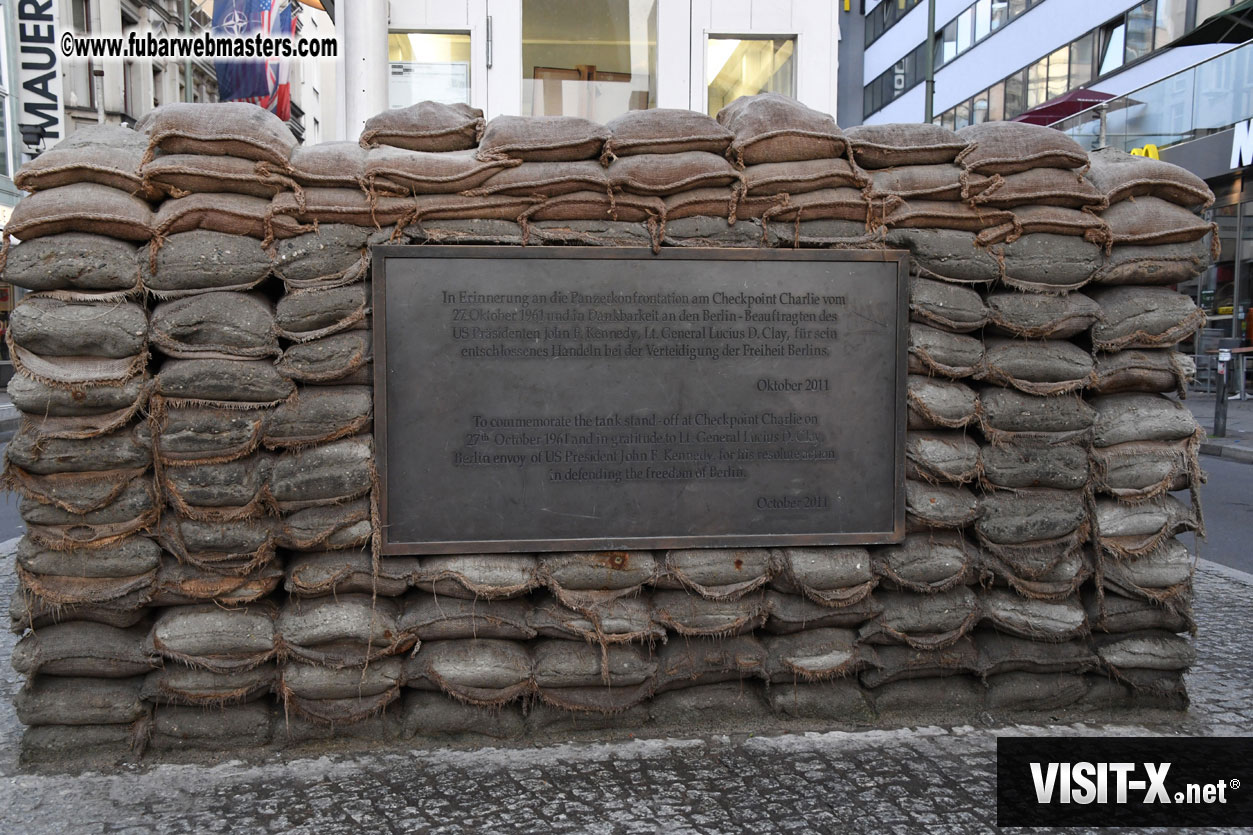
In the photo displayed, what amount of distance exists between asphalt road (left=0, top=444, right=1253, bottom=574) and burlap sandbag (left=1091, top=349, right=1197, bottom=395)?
3187 mm

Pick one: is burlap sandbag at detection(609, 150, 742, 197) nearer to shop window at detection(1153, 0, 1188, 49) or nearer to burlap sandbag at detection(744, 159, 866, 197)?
burlap sandbag at detection(744, 159, 866, 197)

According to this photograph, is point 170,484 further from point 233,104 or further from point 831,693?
point 831,693

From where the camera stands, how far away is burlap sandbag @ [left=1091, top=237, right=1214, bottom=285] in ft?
13.8

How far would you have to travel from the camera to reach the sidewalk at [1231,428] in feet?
44.0

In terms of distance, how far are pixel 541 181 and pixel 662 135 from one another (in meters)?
0.57

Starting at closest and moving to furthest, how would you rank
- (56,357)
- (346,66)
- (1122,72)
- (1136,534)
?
(56,357) < (1136,534) < (346,66) < (1122,72)

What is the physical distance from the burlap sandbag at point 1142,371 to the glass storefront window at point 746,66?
15.6 feet

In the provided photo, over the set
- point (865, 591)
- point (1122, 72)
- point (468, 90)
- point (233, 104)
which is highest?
point (1122, 72)

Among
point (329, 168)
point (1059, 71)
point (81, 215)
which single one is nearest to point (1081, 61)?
point (1059, 71)

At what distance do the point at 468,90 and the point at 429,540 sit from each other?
539 centimetres

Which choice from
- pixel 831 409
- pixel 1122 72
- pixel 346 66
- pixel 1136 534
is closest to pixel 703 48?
pixel 346 66

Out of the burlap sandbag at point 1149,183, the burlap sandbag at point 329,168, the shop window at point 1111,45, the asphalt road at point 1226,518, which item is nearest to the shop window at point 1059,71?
the shop window at point 1111,45

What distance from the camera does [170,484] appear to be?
3.76 m

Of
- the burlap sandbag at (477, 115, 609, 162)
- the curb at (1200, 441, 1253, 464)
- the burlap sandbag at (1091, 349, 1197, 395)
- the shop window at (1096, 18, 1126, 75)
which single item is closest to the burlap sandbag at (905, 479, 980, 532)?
the burlap sandbag at (1091, 349, 1197, 395)
